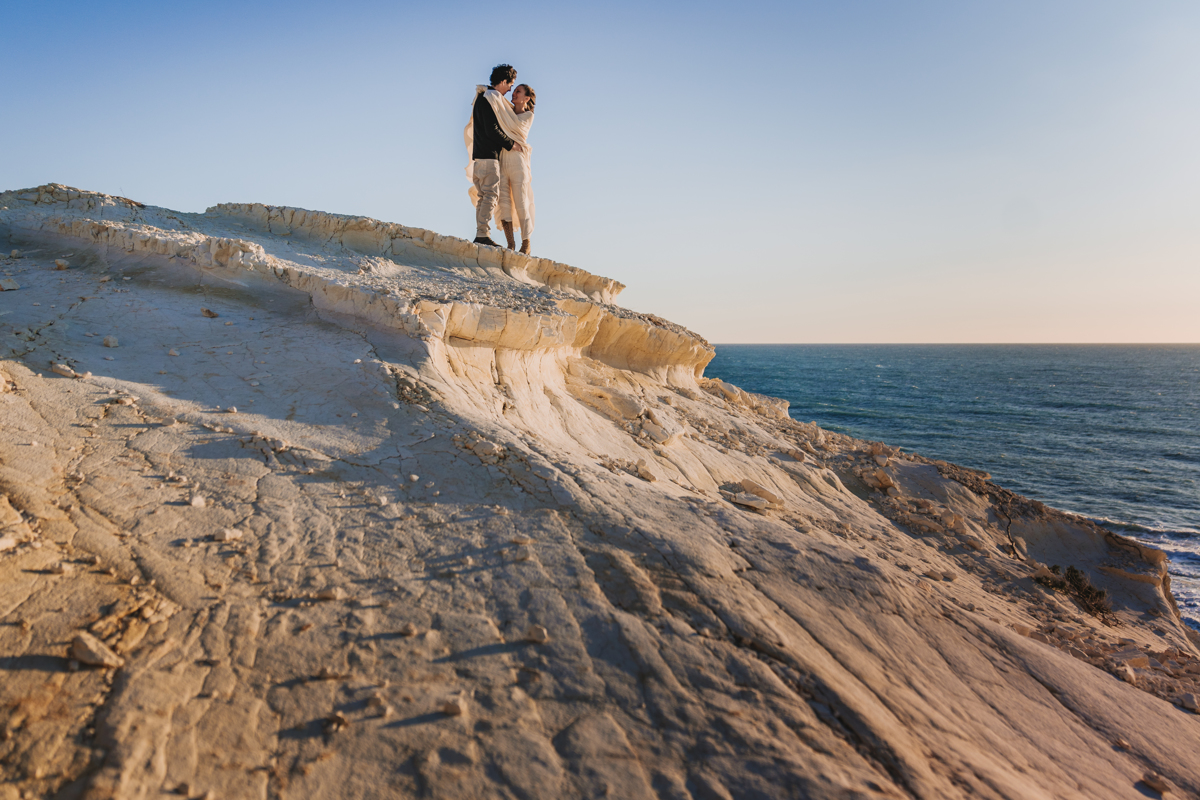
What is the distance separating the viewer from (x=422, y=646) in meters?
2.62

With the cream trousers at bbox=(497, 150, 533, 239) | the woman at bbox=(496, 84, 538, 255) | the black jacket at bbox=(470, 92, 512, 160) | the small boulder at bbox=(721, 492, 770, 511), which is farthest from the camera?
the cream trousers at bbox=(497, 150, 533, 239)

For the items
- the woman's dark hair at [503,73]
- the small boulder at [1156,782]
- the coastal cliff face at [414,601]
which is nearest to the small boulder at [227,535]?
the coastal cliff face at [414,601]

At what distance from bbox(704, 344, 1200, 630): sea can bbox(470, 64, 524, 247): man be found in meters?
14.8

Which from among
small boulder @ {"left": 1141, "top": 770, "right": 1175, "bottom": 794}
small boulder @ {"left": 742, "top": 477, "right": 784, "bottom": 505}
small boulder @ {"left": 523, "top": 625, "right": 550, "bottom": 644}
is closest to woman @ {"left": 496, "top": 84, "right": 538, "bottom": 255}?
small boulder @ {"left": 742, "top": 477, "right": 784, "bottom": 505}

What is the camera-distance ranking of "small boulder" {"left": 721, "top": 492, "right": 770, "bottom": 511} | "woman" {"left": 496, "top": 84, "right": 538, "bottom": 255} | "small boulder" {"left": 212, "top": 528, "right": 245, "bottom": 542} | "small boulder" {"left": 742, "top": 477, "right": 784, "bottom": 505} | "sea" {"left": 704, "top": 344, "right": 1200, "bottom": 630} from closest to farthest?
"small boulder" {"left": 212, "top": 528, "right": 245, "bottom": 542} → "small boulder" {"left": 721, "top": 492, "right": 770, "bottom": 511} → "small boulder" {"left": 742, "top": 477, "right": 784, "bottom": 505} → "woman" {"left": 496, "top": 84, "right": 538, "bottom": 255} → "sea" {"left": 704, "top": 344, "right": 1200, "bottom": 630}

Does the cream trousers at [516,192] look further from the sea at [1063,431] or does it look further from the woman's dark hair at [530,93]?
the sea at [1063,431]

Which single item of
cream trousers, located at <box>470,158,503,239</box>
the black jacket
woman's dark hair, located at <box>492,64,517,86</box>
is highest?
woman's dark hair, located at <box>492,64,517,86</box>

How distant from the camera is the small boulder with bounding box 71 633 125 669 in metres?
2.21

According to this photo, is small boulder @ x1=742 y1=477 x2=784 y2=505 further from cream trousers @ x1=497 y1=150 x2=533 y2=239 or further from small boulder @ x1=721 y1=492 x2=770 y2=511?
cream trousers @ x1=497 y1=150 x2=533 y2=239

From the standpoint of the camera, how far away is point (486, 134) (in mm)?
9102

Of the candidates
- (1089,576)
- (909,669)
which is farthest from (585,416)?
(1089,576)

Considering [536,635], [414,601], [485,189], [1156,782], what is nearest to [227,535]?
[414,601]

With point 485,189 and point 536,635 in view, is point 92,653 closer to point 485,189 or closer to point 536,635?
point 536,635

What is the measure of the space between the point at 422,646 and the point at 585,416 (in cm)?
515
